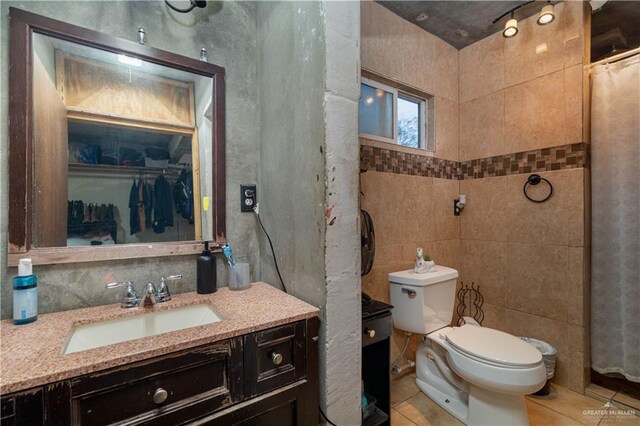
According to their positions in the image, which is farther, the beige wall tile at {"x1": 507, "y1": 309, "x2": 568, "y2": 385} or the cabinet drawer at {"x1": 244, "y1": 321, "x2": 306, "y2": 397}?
the beige wall tile at {"x1": 507, "y1": 309, "x2": 568, "y2": 385}

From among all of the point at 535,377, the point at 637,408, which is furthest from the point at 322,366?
the point at 637,408

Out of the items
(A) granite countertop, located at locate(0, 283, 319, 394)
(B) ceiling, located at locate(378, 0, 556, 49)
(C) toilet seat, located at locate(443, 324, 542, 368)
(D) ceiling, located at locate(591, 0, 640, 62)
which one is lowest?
(C) toilet seat, located at locate(443, 324, 542, 368)

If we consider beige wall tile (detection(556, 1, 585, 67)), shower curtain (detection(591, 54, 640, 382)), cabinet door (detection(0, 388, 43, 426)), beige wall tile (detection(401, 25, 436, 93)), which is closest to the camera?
cabinet door (detection(0, 388, 43, 426))

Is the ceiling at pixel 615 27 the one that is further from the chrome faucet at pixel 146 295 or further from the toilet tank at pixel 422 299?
the chrome faucet at pixel 146 295

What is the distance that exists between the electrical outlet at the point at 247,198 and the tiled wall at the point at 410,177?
72 cm

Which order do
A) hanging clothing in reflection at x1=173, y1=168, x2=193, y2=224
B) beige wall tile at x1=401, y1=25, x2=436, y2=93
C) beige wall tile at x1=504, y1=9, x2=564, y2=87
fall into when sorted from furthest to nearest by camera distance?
beige wall tile at x1=401, y1=25, x2=436, y2=93 < beige wall tile at x1=504, y1=9, x2=564, y2=87 < hanging clothing in reflection at x1=173, y1=168, x2=193, y2=224

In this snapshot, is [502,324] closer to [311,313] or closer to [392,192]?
[392,192]

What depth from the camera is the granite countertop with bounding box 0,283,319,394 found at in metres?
0.65

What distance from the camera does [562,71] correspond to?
1.91m

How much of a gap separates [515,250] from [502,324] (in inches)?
23.1

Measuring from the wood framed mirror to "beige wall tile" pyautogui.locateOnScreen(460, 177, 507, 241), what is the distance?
2.01 m

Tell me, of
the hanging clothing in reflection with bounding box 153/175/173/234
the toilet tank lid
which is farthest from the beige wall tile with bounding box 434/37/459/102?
the hanging clothing in reflection with bounding box 153/175/173/234

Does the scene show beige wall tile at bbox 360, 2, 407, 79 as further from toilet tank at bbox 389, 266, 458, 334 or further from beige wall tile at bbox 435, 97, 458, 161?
toilet tank at bbox 389, 266, 458, 334

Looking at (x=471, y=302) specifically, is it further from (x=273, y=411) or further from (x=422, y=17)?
(x=422, y=17)
